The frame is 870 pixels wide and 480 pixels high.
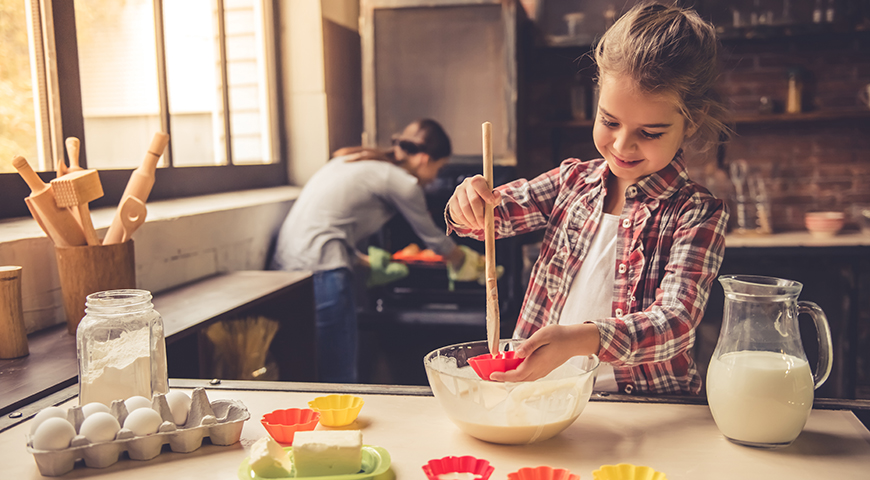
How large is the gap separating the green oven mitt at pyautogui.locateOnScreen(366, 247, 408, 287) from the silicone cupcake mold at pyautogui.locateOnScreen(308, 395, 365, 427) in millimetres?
1907

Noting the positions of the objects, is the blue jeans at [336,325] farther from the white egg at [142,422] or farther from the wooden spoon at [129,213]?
the white egg at [142,422]

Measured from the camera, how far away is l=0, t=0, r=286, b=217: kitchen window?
1.82 metres

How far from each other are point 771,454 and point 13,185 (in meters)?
1.86

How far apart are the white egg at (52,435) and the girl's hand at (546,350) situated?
0.52 metres

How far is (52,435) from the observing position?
0.78m

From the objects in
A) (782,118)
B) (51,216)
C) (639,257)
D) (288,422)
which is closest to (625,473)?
(288,422)

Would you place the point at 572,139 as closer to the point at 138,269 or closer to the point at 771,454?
the point at 138,269

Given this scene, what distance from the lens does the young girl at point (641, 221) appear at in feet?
3.36

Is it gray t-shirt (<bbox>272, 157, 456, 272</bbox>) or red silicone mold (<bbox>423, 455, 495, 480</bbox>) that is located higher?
gray t-shirt (<bbox>272, 157, 456, 272</bbox>)

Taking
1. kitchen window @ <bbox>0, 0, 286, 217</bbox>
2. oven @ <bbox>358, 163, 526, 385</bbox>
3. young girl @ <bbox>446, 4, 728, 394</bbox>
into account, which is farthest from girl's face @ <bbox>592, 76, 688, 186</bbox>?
oven @ <bbox>358, 163, 526, 385</bbox>

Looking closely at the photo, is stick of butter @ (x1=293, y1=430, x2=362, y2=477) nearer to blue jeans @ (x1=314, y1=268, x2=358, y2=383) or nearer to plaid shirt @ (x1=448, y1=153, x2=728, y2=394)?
plaid shirt @ (x1=448, y1=153, x2=728, y2=394)

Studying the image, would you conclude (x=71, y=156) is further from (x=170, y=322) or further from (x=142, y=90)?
(x=142, y=90)

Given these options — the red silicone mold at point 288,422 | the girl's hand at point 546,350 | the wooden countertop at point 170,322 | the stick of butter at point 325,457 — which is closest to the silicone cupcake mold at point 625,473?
the girl's hand at point 546,350

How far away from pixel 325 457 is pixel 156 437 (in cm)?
24
